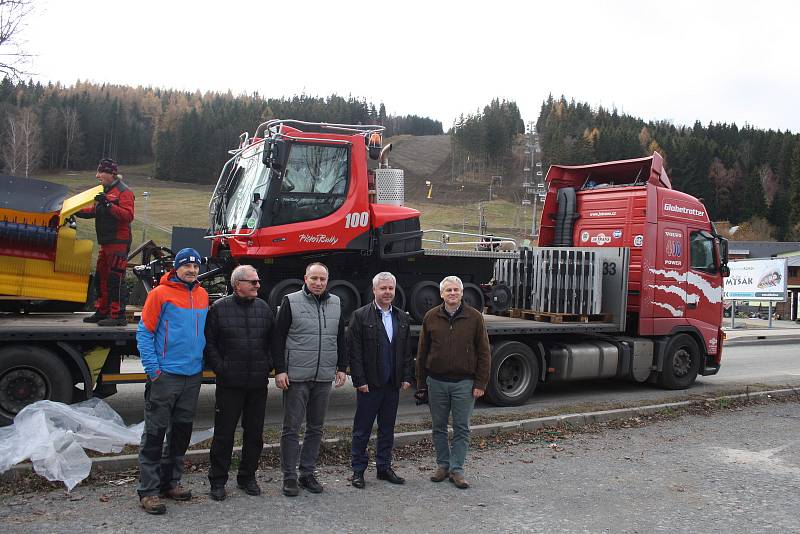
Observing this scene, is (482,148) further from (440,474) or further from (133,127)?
(440,474)

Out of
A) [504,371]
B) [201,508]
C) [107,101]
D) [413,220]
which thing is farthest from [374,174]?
[107,101]

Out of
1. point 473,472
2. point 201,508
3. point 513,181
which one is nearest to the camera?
point 201,508

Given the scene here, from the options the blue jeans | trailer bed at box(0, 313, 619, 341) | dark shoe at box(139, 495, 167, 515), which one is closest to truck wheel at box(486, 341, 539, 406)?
trailer bed at box(0, 313, 619, 341)

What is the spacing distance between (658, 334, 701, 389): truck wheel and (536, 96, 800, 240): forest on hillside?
273ft

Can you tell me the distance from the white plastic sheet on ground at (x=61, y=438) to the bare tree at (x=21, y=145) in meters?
75.3

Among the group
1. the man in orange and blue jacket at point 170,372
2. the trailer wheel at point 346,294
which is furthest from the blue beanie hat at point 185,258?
the trailer wheel at point 346,294

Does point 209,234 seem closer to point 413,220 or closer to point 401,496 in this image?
point 413,220

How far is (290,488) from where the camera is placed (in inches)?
201

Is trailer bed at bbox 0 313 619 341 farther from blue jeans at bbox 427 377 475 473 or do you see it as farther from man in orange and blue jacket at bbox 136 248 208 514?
blue jeans at bbox 427 377 475 473

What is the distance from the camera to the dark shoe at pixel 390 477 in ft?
18.3

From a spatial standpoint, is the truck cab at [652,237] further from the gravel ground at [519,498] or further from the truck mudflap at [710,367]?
the gravel ground at [519,498]

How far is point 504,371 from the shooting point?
9445 mm

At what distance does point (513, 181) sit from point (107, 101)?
69.6 m

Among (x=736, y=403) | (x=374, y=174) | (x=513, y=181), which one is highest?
(x=513, y=181)
